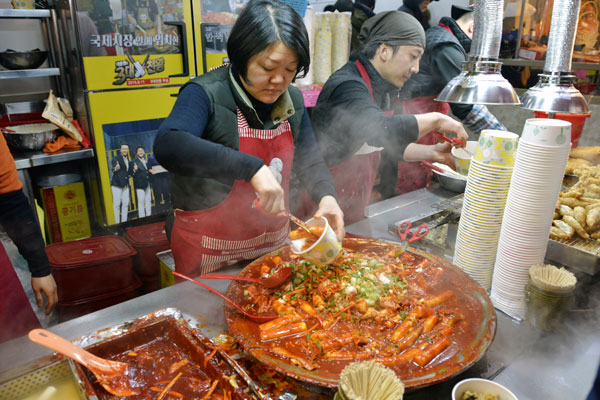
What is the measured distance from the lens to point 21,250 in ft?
6.75

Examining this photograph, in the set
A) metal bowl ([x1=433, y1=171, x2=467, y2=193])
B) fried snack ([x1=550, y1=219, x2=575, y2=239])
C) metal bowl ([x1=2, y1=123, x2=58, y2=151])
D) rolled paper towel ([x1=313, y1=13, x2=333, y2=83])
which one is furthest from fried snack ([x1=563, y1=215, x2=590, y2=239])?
metal bowl ([x1=2, y1=123, x2=58, y2=151])

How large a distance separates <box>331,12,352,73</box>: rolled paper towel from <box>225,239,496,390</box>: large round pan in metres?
4.09

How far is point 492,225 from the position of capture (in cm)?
167

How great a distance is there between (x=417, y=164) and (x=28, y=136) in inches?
138

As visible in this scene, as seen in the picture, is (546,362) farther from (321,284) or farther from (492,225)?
(321,284)

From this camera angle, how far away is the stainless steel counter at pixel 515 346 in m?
1.29

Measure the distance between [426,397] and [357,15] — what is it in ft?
16.4

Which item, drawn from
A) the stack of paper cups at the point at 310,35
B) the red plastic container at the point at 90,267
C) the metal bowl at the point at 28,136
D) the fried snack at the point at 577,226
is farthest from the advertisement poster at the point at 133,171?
the fried snack at the point at 577,226

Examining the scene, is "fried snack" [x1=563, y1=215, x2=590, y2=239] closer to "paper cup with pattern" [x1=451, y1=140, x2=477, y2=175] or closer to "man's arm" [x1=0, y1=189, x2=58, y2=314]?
"paper cup with pattern" [x1=451, y1=140, x2=477, y2=175]

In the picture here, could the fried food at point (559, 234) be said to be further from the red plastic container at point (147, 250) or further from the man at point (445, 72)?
the red plastic container at point (147, 250)

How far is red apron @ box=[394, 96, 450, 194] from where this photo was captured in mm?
3752

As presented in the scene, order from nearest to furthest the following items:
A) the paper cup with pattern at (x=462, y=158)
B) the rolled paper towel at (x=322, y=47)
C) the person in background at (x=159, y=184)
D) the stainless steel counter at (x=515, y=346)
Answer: the stainless steel counter at (x=515, y=346), the paper cup with pattern at (x=462, y=158), the person in background at (x=159, y=184), the rolled paper towel at (x=322, y=47)

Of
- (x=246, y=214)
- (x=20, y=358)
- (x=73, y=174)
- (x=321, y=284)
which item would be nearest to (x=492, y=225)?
(x=321, y=284)

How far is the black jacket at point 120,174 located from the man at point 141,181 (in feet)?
0.20
